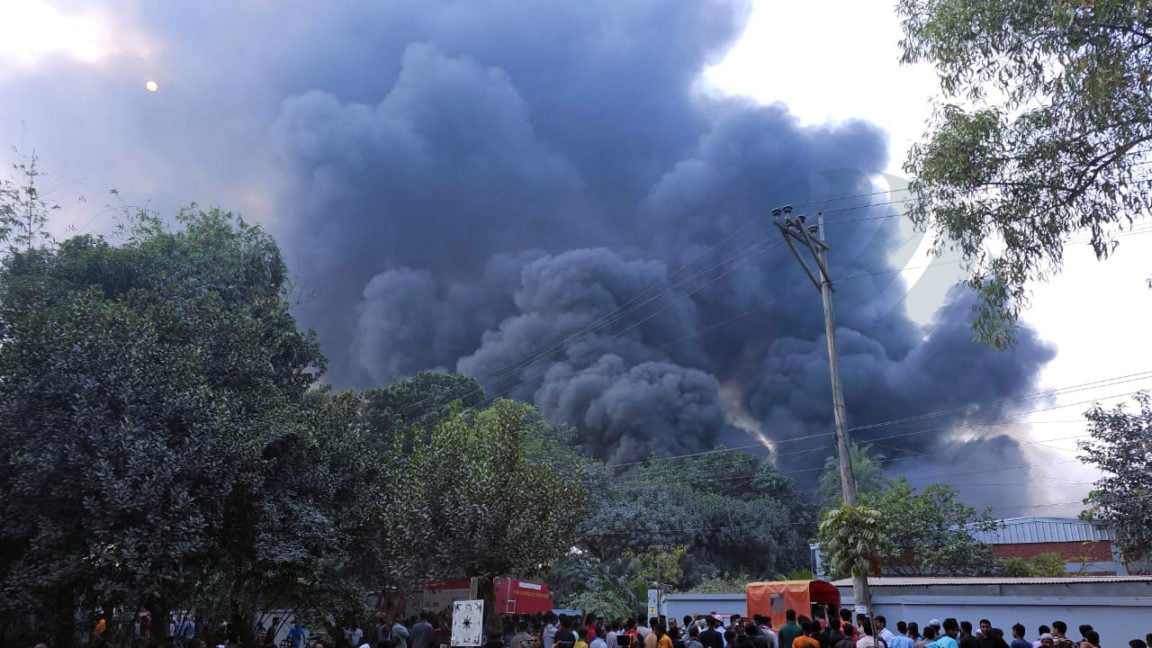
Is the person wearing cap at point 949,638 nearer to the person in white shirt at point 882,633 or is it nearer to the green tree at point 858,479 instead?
the person in white shirt at point 882,633

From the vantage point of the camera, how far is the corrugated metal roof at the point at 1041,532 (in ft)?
144

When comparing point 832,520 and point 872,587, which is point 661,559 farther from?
point 832,520

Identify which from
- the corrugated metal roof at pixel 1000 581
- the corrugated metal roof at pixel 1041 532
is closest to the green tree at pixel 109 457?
the corrugated metal roof at pixel 1000 581

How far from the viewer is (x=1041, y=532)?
4531 cm

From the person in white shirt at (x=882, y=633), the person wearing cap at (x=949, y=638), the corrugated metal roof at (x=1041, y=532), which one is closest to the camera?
the person wearing cap at (x=949, y=638)

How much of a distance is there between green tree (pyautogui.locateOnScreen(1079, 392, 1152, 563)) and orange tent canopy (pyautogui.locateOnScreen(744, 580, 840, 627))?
13.3 m

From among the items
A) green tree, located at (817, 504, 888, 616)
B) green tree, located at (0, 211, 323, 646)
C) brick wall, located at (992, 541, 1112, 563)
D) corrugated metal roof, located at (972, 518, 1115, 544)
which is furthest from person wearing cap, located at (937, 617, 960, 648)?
corrugated metal roof, located at (972, 518, 1115, 544)

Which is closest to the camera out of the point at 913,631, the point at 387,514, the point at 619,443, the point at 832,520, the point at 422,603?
the point at 913,631

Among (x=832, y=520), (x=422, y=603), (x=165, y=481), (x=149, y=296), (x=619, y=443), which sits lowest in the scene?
(x=422, y=603)

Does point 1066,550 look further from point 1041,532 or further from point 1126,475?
point 1126,475

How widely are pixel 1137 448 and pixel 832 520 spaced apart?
18.4 metres

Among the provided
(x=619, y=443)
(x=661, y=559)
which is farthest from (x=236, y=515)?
(x=619, y=443)

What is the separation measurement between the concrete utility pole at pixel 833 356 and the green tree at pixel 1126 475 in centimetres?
1440

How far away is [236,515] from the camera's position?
73.2ft
